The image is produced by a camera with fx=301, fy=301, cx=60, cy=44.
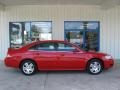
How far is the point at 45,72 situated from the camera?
14.1m

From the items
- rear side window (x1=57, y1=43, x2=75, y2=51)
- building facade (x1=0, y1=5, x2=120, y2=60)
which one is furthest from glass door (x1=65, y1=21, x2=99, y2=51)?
rear side window (x1=57, y1=43, x2=75, y2=51)

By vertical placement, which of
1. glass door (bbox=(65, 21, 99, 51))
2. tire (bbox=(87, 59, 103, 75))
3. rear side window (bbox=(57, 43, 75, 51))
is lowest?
tire (bbox=(87, 59, 103, 75))

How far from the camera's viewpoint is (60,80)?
39.2ft

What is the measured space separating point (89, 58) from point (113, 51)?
6595mm

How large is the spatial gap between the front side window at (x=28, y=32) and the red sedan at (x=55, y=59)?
6.14 metres

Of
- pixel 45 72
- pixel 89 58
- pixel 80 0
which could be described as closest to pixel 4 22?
pixel 80 0

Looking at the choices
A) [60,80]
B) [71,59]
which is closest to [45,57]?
[71,59]

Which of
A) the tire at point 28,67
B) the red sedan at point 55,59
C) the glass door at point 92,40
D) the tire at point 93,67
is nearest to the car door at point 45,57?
the red sedan at point 55,59

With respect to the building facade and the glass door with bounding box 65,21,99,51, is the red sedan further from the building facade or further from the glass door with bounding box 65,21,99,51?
the glass door with bounding box 65,21,99,51

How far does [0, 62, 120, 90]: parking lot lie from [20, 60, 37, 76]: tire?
0.22m

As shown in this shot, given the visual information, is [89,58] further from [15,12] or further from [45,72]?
[15,12]

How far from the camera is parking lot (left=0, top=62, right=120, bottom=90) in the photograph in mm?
10586

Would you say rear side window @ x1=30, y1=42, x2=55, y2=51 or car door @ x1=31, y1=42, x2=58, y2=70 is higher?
rear side window @ x1=30, y1=42, x2=55, y2=51

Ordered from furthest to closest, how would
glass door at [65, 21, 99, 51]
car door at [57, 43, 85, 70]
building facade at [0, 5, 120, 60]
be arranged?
glass door at [65, 21, 99, 51] → building facade at [0, 5, 120, 60] → car door at [57, 43, 85, 70]
